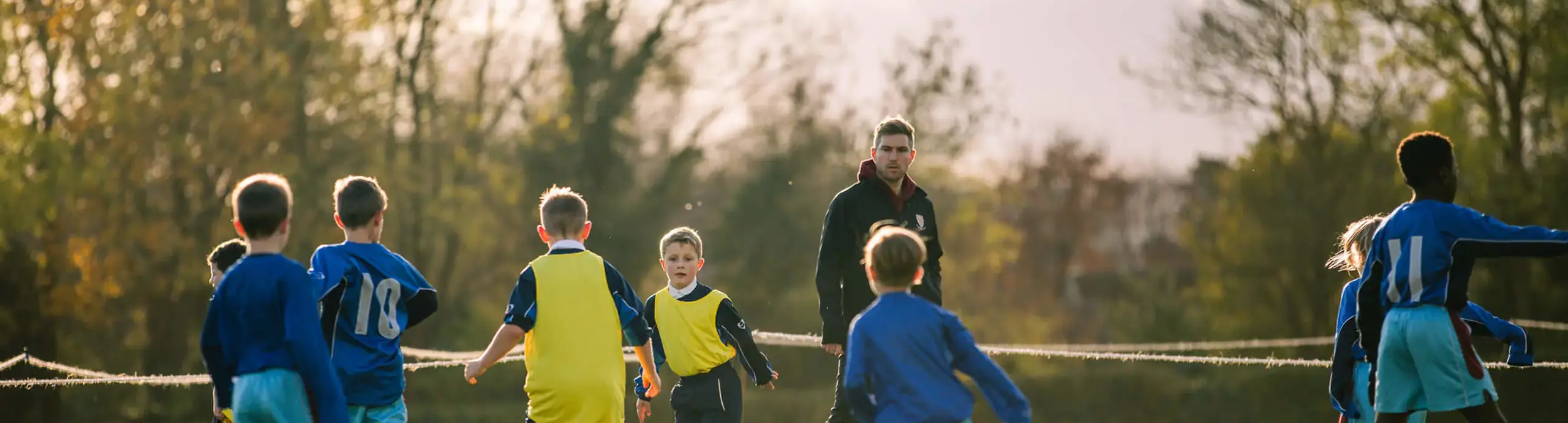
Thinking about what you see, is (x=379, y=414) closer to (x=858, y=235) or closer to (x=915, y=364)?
(x=915, y=364)

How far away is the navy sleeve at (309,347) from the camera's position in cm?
495

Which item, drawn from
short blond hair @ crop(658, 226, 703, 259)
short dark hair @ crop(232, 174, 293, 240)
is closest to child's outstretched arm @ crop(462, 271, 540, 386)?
short dark hair @ crop(232, 174, 293, 240)

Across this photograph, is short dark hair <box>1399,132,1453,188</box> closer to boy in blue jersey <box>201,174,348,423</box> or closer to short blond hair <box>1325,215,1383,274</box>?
short blond hair <box>1325,215,1383,274</box>

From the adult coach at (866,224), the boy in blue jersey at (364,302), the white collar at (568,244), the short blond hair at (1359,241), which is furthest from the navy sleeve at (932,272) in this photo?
the boy in blue jersey at (364,302)

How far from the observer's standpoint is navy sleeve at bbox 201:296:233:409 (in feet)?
16.7

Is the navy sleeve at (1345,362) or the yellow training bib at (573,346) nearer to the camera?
the yellow training bib at (573,346)

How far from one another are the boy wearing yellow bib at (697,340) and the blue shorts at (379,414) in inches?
79.0

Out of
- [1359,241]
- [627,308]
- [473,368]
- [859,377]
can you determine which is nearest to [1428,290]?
[1359,241]

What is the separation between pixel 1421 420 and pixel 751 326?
21340 millimetres

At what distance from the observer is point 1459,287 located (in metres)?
6.03

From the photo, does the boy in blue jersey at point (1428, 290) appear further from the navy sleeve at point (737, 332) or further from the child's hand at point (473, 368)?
the child's hand at point (473, 368)

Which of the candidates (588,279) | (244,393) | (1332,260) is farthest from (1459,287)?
(244,393)

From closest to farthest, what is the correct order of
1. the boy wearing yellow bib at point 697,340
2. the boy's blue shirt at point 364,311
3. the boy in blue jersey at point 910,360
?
the boy in blue jersey at point 910,360 → the boy's blue shirt at point 364,311 → the boy wearing yellow bib at point 697,340

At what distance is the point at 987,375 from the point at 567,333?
→ 2.10 meters
